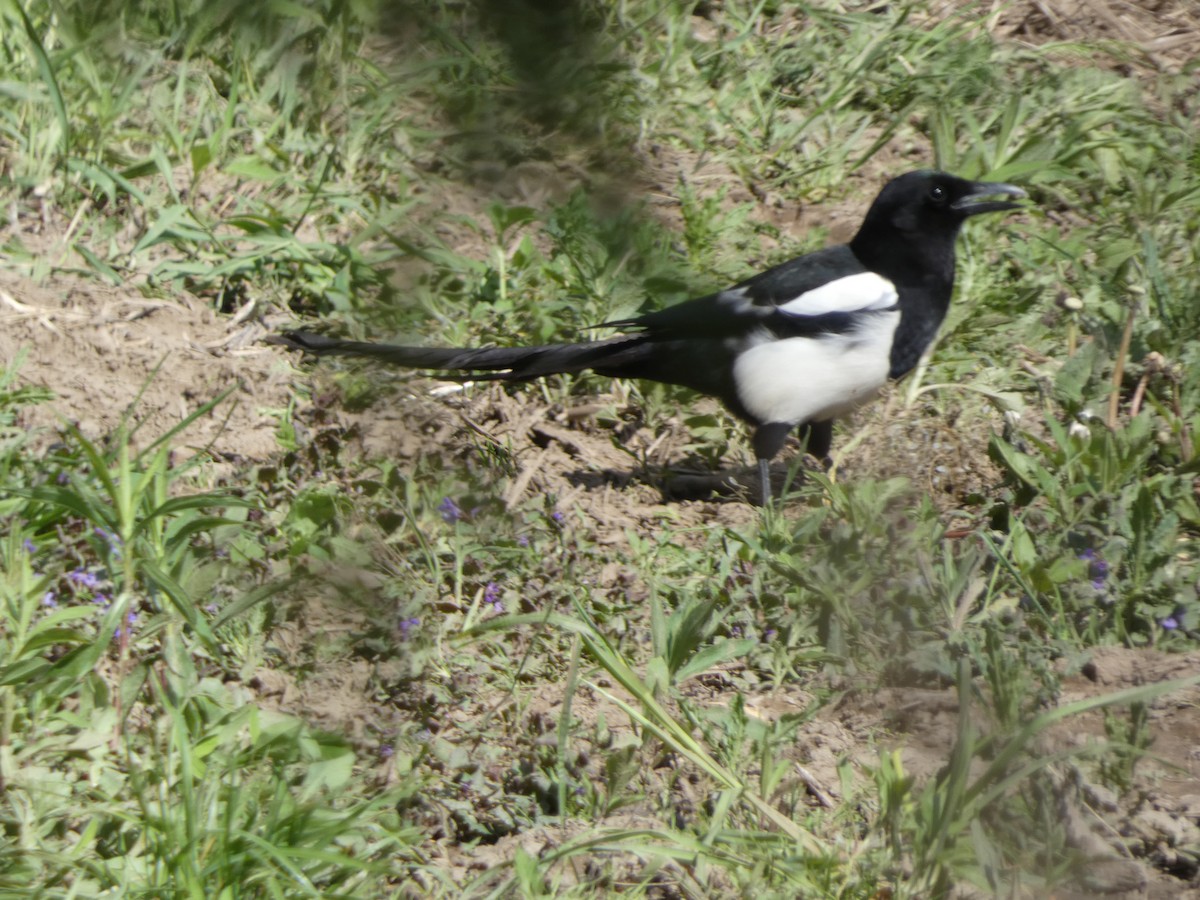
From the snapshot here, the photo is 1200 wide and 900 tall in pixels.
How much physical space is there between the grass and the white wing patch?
0.29 metres

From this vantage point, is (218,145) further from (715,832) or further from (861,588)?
(861,588)

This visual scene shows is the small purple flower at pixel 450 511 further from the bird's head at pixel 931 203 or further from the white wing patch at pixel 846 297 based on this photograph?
the bird's head at pixel 931 203

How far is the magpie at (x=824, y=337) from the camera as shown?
346 centimetres

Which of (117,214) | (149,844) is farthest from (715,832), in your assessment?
(117,214)

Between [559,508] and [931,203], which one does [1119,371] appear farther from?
[559,508]

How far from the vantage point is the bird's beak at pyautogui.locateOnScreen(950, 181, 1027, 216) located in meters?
3.58

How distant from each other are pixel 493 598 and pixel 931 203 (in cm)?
164

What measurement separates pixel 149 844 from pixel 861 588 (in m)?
1.44

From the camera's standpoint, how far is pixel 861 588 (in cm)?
92

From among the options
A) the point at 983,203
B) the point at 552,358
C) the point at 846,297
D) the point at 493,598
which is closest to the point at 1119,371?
the point at 983,203

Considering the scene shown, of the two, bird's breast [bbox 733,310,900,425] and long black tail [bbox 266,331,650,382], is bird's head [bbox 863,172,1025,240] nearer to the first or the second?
bird's breast [bbox 733,310,900,425]

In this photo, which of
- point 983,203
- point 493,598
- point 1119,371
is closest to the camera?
point 493,598

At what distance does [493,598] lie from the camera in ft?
9.22

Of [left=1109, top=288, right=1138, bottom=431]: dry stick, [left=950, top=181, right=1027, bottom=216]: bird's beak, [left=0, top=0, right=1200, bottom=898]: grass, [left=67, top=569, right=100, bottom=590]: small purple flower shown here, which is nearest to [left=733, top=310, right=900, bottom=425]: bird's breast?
[left=0, top=0, right=1200, bottom=898]: grass
